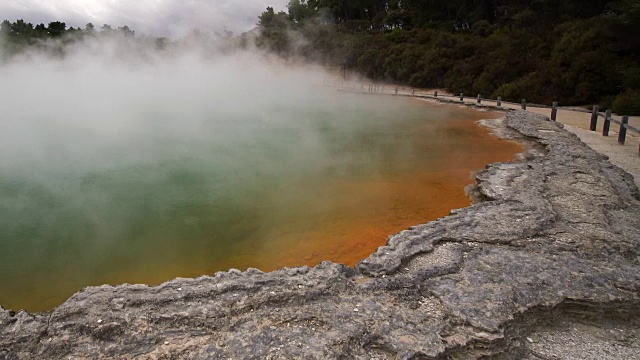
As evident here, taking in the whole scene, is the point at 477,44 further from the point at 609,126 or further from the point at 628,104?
the point at 609,126

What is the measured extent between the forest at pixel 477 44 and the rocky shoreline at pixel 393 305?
8.82 meters

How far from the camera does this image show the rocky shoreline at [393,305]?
201 centimetres

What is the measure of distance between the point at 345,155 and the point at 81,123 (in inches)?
236

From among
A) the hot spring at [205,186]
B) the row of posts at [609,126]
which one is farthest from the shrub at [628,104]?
the hot spring at [205,186]

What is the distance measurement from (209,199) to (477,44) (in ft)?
52.4

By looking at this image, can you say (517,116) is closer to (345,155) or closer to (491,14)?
(345,155)

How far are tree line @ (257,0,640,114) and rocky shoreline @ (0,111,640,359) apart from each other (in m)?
8.81

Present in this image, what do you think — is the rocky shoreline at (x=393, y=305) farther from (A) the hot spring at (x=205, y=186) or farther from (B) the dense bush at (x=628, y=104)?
(B) the dense bush at (x=628, y=104)

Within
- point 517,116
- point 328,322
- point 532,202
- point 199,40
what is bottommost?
point 328,322

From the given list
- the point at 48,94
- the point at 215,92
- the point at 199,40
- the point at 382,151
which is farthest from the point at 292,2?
the point at 382,151

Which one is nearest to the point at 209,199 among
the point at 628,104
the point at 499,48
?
the point at 628,104

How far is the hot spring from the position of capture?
3.42 m

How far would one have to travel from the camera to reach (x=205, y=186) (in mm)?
5180

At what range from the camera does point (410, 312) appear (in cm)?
224
